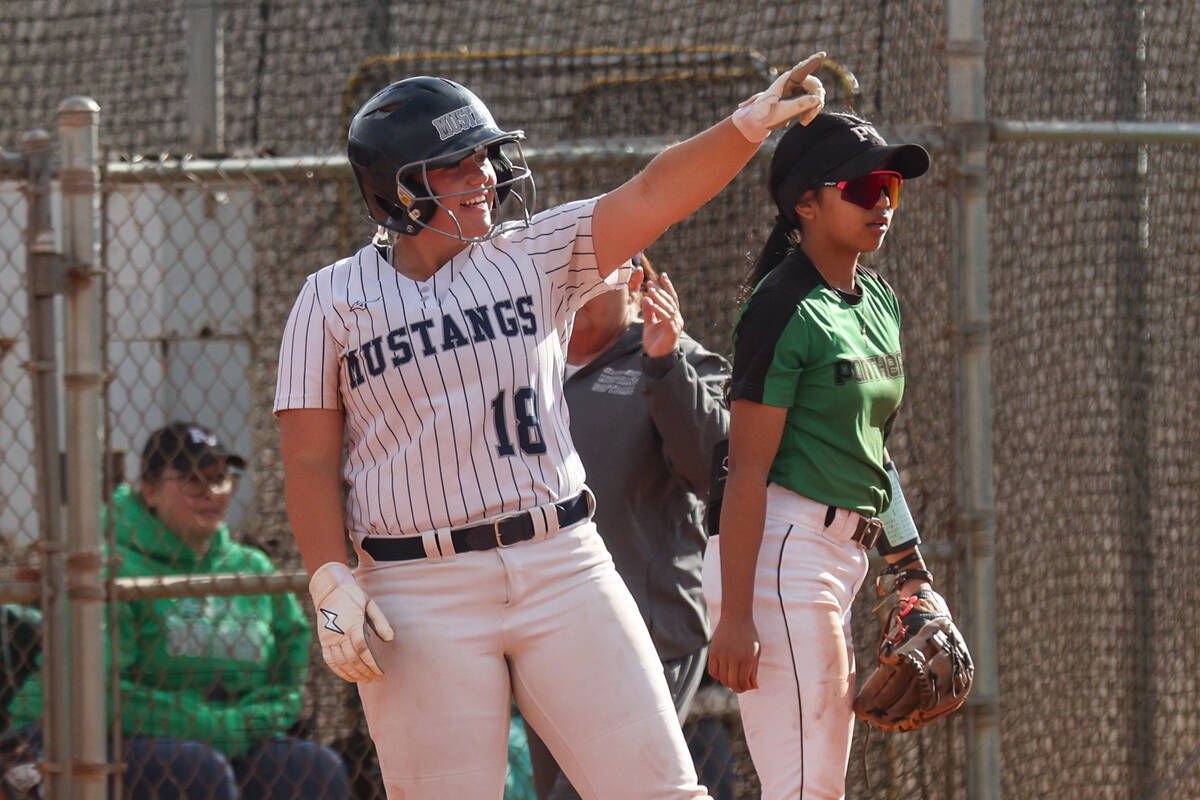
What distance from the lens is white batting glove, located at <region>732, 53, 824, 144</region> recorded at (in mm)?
2367

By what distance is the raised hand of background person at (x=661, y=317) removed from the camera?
312 centimetres

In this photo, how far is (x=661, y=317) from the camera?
3.15 meters

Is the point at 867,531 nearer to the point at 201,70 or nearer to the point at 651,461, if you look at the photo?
the point at 651,461

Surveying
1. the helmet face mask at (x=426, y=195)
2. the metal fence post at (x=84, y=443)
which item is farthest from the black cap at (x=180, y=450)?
the helmet face mask at (x=426, y=195)

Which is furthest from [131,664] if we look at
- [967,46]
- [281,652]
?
[967,46]

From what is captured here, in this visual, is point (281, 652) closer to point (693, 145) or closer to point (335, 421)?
point (335, 421)

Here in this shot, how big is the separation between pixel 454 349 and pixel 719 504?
0.80 meters

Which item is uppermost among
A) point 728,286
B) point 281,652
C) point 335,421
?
point 728,286

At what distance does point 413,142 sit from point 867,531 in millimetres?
1195

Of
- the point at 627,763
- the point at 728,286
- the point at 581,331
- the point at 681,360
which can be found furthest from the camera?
the point at 728,286

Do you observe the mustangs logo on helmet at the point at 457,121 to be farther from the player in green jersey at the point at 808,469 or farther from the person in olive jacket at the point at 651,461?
the person in olive jacket at the point at 651,461

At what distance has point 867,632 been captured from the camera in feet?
13.5

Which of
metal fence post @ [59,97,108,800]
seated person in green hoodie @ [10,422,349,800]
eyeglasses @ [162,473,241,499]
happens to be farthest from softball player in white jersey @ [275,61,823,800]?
eyeglasses @ [162,473,241,499]

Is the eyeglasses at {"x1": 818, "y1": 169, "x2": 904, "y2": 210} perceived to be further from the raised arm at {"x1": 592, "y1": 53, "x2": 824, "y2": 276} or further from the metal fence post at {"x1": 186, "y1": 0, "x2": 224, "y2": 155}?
the metal fence post at {"x1": 186, "y1": 0, "x2": 224, "y2": 155}
